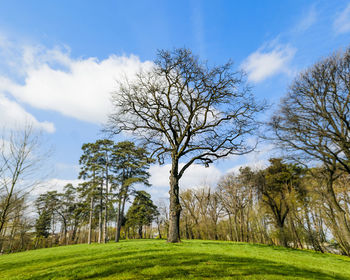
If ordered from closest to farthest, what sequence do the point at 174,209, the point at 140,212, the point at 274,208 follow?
the point at 174,209 → the point at 274,208 → the point at 140,212

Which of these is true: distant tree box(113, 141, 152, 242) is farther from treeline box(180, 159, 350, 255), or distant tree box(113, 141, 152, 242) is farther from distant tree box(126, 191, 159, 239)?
treeline box(180, 159, 350, 255)

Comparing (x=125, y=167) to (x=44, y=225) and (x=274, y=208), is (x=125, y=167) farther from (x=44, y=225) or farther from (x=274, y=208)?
(x=44, y=225)

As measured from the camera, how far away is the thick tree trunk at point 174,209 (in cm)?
1191

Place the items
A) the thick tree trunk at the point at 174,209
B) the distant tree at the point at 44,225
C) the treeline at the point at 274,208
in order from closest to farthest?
the thick tree trunk at the point at 174,209, the treeline at the point at 274,208, the distant tree at the point at 44,225

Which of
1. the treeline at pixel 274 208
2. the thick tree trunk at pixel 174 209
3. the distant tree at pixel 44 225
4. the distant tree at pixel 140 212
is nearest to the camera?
the thick tree trunk at pixel 174 209

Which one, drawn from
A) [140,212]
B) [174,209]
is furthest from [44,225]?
[174,209]

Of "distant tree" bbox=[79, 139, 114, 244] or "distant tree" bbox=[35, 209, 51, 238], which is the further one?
"distant tree" bbox=[35, 209, 51, 238]

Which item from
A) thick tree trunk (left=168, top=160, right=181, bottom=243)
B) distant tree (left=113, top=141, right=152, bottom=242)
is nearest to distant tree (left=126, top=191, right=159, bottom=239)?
distant tree (left=113, top=141, right=152, bottom=242)

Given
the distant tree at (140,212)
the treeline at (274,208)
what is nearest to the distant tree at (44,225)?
the distant tree at (140,212)

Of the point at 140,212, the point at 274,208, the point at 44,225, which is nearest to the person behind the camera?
the point at 274,208

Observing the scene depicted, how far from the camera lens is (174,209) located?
12.2 metres

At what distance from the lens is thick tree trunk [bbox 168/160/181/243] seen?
39.1 feet

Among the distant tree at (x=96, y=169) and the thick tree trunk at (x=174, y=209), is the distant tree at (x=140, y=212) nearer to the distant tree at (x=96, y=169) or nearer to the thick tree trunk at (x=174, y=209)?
the distant tree at (x=96, y=169)

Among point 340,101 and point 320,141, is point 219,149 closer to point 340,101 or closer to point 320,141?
point 320,141
